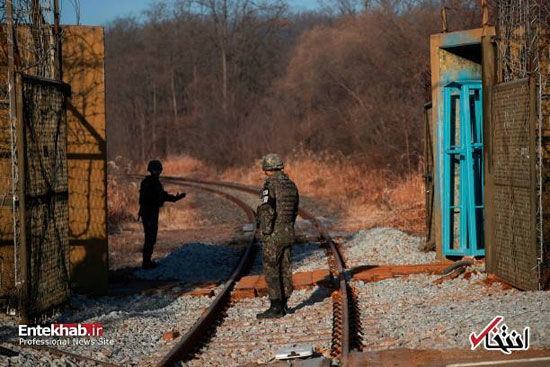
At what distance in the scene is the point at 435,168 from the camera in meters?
14.4

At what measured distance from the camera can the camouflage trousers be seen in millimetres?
10523

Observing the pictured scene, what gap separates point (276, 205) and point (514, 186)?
2950 millimetres

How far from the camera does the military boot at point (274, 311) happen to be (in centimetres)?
1038

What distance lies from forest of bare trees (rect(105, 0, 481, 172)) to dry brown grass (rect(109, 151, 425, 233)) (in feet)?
2.68

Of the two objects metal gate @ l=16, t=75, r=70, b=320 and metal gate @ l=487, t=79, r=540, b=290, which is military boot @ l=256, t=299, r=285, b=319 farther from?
metal gate @ l=487, t=79, r=540, b=290

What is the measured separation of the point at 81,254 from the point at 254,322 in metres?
3.44

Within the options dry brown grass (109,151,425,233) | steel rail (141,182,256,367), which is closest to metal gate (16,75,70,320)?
steel rail (141,182,256,367)

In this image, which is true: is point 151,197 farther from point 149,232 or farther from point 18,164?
point 18,164

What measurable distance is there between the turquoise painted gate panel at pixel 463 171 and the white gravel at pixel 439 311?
1723 mm

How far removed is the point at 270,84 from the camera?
64.5 meters

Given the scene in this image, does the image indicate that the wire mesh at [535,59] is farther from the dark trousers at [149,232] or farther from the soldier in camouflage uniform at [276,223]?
the dark trousers at [149,232]

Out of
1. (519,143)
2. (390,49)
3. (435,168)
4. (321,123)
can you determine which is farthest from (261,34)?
(519,143)

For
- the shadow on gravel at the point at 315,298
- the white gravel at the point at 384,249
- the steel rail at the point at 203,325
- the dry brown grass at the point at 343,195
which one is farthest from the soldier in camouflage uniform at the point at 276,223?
the dry brown grass at the point at 343,195

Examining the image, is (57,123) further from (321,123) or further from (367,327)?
(321,123)
